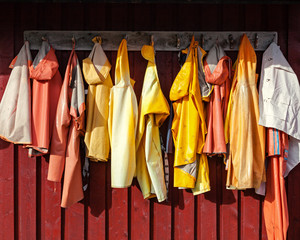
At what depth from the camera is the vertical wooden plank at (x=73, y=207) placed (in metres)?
2.72

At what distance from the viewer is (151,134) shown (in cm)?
256

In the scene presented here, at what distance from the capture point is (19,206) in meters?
2.73

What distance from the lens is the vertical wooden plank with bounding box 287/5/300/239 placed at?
2744 mm

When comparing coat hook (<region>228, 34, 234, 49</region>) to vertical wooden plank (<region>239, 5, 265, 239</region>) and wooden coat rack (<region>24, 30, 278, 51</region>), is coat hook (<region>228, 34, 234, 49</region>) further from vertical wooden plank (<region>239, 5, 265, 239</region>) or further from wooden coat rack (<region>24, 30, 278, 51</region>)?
vertical wooden plank (<region>239, 5, 265, 239</region>)

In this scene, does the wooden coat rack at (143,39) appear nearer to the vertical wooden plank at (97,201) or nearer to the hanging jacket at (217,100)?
the hanging jacket at (217,100)

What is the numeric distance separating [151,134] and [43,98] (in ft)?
3.35

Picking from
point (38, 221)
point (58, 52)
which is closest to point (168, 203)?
point (38, 221)

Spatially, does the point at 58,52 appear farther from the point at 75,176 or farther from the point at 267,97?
the point at 267,97

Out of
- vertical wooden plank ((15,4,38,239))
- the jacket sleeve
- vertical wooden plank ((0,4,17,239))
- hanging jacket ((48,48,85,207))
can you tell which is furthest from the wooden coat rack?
vertical wooden plank ((15,4,38,239))

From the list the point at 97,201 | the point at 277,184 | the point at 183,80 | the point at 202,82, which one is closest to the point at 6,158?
the point at 97,201

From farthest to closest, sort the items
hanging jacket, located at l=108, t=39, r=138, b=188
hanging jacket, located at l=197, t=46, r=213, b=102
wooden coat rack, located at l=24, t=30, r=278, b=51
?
1. wooden coat rack, located at l=24, t=30, r=278, b=51
2. hanging jacket, located at l=197, t=46, r=213, b=102
3. hanging jacket, located at l=108, t=39, r=138, b=188

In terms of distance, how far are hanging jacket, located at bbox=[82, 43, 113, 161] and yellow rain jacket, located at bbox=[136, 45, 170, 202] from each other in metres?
0.32
